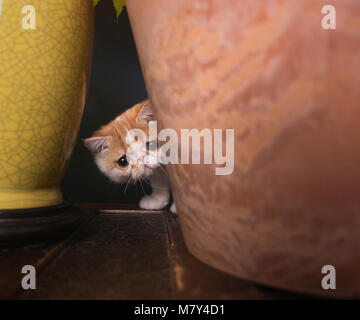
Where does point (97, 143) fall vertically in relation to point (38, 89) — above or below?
below

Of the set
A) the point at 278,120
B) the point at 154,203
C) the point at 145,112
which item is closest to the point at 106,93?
the point at 145,112

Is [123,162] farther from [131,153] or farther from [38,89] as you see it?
[38,89]

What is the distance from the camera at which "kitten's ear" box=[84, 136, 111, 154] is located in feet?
2.78

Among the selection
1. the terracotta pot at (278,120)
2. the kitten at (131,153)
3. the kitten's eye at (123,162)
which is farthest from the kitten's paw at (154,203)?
the terracotta pot at (278,120)

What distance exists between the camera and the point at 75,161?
95 centimetres

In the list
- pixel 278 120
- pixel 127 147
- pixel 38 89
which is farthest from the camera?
pixel 127 147

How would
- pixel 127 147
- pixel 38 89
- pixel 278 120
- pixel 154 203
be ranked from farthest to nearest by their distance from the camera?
pixel 127 147, pixel 154 203, pixel 38 89, pixel 278 120

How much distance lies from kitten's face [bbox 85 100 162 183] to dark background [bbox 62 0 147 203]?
0.19 feet

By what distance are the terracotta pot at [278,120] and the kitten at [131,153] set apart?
1.71 ft

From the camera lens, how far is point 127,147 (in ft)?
3.05

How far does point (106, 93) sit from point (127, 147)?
0.59 feet

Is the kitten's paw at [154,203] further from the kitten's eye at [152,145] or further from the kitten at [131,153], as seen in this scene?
the kitten's eye at [152,145]
